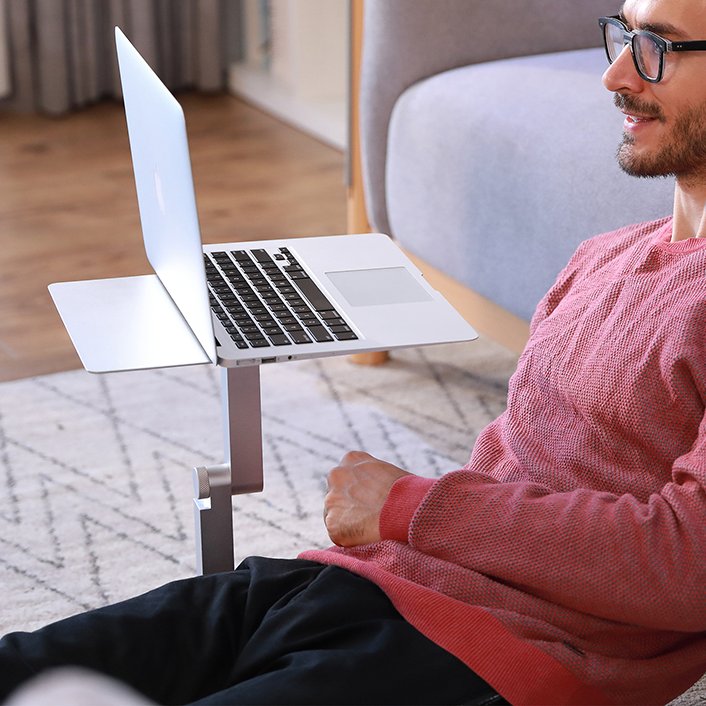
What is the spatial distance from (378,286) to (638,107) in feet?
1.05

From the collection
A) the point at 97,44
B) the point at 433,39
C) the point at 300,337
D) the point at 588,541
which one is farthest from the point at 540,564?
the point at 97,44

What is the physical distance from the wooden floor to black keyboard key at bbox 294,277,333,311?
1.18m

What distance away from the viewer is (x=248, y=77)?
425cm

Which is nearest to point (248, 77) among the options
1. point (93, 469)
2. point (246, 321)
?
point (93, 469)

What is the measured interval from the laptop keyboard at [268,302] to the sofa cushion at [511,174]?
22.9 inches

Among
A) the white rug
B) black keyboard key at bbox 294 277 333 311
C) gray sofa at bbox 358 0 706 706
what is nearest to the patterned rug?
the white rug

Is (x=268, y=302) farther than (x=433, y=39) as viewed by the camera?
No

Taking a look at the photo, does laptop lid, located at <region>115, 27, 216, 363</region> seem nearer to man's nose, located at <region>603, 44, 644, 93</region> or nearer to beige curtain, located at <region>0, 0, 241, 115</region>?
man's nose, located at <region>603, 44, 644, 93</region>

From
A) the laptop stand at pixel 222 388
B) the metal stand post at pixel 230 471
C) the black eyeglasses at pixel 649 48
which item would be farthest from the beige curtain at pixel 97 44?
the black eyeglasses at pixel 649 48

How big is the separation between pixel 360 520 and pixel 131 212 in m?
2.27

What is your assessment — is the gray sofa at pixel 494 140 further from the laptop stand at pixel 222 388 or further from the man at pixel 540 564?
the laptop stand at pixel 222 388

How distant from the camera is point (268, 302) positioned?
1.25 meters

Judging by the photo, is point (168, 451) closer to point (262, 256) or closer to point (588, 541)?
point (262, 256)

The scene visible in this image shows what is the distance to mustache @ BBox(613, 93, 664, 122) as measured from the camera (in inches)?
45.1
